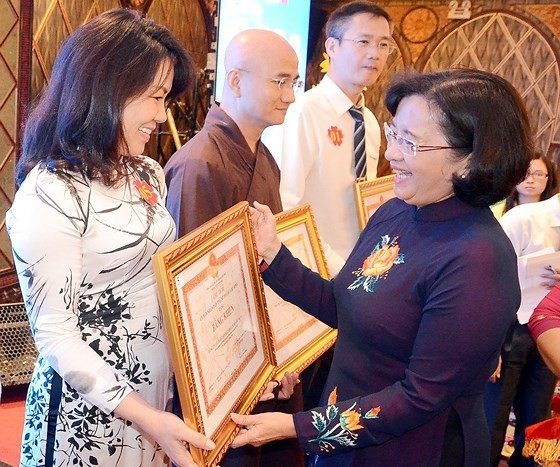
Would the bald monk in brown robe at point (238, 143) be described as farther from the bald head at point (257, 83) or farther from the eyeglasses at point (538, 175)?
the eyeglasses at point (538, 175)

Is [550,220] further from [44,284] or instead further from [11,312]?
[11,312]

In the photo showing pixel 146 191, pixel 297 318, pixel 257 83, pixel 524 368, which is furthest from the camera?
pixel 524 368

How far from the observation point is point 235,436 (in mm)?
1334

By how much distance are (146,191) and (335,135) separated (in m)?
1.31

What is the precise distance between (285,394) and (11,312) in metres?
2.21

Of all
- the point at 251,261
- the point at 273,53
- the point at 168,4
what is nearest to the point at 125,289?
the point at 251,261

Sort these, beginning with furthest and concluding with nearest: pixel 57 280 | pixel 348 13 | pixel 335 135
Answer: pixel 348 13
pixel 335 135
pixel 57 280

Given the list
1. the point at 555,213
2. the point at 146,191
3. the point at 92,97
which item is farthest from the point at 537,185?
the point at 92,97

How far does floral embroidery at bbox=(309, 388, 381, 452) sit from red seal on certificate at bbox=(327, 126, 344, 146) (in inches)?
56.8

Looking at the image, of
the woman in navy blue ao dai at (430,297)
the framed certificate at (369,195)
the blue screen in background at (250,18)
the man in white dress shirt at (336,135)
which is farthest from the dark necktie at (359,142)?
the blue screen in background at (250,18)

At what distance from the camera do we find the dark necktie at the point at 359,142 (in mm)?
2652

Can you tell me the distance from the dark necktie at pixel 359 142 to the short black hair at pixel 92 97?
4.56 feet

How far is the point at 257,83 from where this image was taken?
199 cm

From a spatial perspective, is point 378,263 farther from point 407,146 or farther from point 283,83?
point 283,83
